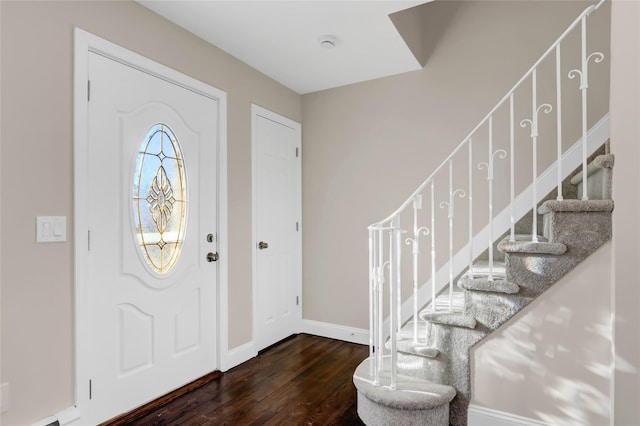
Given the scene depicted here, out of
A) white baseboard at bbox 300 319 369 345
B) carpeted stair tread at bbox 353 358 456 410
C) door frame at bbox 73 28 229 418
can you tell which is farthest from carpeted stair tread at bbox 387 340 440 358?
door frame at bbox 73 28 229 418

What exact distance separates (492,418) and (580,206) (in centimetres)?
119

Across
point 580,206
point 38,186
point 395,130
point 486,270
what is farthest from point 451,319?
point 38,186

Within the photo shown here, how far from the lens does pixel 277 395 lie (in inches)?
93.0

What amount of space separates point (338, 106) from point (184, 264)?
6.68ft

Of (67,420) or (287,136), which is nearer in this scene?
(67,420)

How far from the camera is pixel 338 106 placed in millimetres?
3449

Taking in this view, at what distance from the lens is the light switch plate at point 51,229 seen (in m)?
1.72

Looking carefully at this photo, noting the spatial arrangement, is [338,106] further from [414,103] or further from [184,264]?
[184,264]

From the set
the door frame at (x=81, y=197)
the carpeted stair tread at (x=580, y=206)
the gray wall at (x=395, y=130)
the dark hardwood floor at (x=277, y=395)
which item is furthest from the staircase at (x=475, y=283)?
the door frame at (x=81, y=197)

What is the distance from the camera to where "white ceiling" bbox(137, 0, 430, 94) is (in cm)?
218

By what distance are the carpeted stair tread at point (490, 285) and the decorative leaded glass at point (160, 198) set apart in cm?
183

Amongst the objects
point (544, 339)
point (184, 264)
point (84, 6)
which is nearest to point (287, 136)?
point (184, 264)

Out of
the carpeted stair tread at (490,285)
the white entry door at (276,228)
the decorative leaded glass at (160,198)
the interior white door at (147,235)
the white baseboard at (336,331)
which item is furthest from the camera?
the white baseboard at (336,331)

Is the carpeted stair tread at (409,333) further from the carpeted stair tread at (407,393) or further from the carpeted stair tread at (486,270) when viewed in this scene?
the carpeted stair tread at (486,270)
